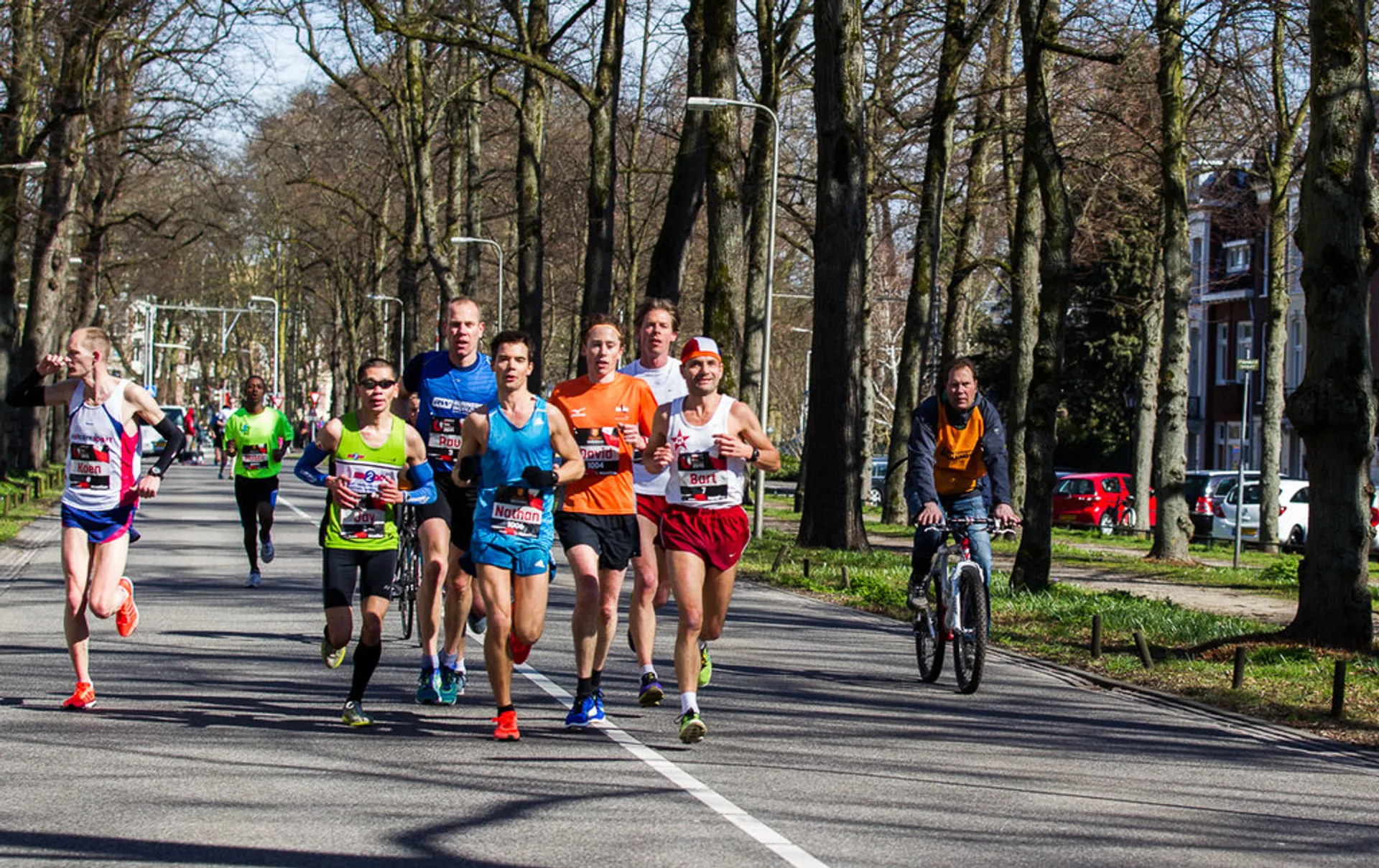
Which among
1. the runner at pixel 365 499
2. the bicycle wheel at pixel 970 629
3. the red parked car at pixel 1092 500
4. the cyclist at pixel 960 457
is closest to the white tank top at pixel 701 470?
the runner at pixel 365 499

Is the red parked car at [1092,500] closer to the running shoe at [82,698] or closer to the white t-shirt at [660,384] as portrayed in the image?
the white t-shirt at [660,384]

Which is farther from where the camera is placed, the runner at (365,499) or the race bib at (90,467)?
the race bib at (90,467)

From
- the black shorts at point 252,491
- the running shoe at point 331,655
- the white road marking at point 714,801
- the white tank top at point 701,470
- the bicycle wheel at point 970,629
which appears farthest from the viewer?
the black shorts at point 252,491

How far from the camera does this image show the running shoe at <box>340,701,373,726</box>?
30.1 feet

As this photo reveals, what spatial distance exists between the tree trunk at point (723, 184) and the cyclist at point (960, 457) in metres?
13.7

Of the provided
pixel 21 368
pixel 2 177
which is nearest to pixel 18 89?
pixel 2 177

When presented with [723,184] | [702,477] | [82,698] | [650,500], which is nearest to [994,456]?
[650,500]

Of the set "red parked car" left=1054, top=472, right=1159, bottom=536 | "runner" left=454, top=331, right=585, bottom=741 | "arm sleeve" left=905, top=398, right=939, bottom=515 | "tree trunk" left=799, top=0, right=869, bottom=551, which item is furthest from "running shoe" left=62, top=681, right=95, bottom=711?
"red parked car" left=1054, top=472, right=1159, bottom=536

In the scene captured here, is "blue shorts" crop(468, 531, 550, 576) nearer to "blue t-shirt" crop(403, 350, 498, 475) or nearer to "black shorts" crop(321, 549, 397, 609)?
"black shorts" crop(321, 549, 397, 609)

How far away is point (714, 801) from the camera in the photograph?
7461mm

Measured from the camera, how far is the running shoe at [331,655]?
10313 mm

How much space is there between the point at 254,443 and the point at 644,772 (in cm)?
1133

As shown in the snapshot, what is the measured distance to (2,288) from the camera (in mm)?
33719

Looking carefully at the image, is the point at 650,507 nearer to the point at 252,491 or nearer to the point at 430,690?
the point at 430,690
